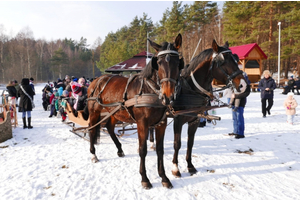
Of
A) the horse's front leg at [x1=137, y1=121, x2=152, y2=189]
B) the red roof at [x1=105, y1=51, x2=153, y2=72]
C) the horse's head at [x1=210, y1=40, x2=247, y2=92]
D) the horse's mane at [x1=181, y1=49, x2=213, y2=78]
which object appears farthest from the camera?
the red roof at [x1=105, y1=51, x2=153, y2=72]

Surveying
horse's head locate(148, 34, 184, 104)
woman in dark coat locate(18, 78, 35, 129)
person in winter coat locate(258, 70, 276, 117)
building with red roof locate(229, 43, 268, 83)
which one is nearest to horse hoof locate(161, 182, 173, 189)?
horse's head locate(148, 34, 184, 104)

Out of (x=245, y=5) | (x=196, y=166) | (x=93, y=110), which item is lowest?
(x=196, y=166)

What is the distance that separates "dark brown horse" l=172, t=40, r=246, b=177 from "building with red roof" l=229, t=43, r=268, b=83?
19.7 m

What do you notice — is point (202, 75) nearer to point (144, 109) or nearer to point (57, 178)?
point (144, 109)

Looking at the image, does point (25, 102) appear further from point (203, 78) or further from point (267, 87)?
point (267, 87)

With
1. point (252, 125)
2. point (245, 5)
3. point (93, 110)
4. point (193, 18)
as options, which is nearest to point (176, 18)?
point (193, 18)

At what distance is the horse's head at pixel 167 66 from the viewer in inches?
97.6

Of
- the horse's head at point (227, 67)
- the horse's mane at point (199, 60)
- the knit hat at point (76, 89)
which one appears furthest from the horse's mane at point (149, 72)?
the knit hat at point (76, 89)

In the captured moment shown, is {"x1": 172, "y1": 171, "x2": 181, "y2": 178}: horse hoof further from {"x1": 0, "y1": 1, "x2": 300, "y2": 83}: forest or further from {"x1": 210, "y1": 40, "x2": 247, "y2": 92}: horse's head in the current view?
{"x1": 0, "y1": 1, "x2": 300, "y2": 83}: forest

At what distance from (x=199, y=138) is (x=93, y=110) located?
3.38 metres

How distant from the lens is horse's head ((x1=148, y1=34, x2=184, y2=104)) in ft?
8.13

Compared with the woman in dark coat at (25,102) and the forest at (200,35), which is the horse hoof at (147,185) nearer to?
the woman in dark coat at (25,102)

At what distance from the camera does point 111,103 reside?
363 cm

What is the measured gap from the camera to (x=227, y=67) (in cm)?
316
